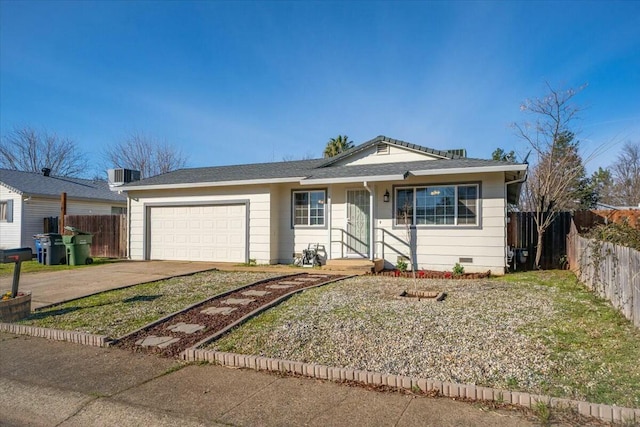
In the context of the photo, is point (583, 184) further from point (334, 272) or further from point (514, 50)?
point (334, 272)

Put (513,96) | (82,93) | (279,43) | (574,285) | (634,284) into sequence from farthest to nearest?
(82,93)
(513,96)
(279,43)
(574,285)
(634,284)

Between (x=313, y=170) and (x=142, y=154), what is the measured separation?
87.1ft

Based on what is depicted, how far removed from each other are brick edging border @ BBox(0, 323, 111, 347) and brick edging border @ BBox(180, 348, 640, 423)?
144 centimetres

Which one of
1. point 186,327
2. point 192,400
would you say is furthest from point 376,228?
point 192,400

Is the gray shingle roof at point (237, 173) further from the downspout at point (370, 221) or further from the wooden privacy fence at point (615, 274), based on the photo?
the wooden privacy fence at point (615, 274)

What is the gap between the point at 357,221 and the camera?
39.8 ft

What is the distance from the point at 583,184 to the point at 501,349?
28929mm

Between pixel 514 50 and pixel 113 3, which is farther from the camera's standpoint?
pixel 514 50

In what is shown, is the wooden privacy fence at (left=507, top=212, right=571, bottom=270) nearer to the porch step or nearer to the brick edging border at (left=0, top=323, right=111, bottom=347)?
the porch step

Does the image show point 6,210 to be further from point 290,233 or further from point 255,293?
point 255,293

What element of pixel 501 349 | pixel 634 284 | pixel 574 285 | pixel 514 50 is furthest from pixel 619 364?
pixel 514 50

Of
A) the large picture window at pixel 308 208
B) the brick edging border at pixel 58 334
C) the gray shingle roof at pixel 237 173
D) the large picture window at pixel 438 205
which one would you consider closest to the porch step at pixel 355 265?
the large picture window at pixel 438 205

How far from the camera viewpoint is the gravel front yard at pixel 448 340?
3.73 m

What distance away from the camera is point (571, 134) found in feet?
54.2
